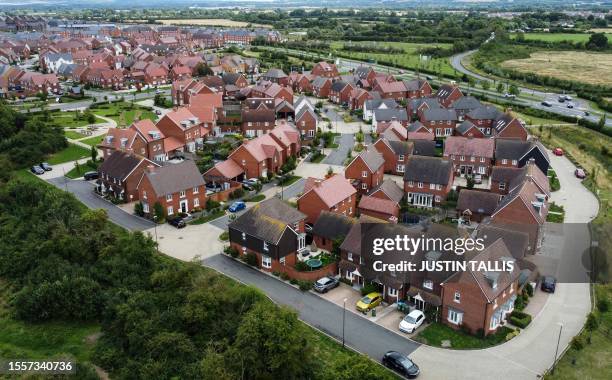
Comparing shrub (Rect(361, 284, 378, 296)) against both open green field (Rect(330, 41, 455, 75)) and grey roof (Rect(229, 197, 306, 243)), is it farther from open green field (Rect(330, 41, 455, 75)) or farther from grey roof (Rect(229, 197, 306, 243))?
open green field (Rect(330, 41, 455, 75))

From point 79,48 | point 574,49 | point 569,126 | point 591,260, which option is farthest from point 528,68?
Result: point 79,48

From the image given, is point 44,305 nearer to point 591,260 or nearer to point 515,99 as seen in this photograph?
point 591,260

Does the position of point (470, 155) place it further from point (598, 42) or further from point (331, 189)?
point (598, 42)

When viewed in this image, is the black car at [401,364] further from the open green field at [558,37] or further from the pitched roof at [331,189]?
the open green field at [558,37]

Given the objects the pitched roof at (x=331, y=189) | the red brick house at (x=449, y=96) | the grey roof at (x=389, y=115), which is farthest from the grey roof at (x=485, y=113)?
the pitched roof at (x=331, y=189)

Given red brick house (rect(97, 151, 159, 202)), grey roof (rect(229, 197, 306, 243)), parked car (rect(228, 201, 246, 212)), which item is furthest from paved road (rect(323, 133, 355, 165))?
grey roof (rect(229, 197, 306, 243))
